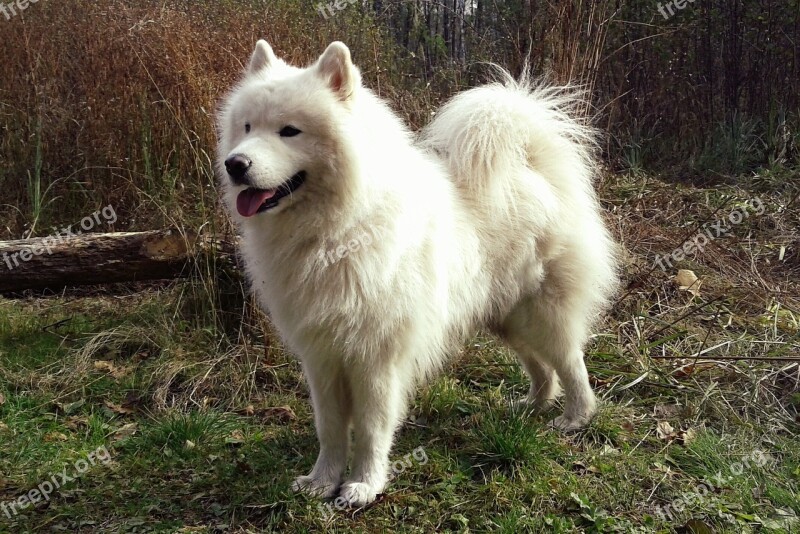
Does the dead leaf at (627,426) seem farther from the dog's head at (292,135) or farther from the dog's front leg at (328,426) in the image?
the dog's head at (292,135)

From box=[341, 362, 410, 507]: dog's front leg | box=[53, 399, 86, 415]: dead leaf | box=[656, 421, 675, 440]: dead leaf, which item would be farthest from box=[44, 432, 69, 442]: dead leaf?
box=[656, 421, 675, 440]: dead leaf

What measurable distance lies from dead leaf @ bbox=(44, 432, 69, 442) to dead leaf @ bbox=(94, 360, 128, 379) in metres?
0.53

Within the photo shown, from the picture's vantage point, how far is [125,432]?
3.47 meters

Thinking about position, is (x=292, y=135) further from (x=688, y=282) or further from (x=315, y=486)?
(x=688, y=282)

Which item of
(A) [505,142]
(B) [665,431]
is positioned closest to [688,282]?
(B) [665,431]

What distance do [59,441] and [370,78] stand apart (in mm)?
3883

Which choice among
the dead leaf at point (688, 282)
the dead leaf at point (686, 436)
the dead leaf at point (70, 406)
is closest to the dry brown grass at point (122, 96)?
the dead leaf at point (70, 406)

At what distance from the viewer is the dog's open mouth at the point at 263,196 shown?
2.54 meters

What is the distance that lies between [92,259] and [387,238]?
2481mm

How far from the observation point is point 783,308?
4.57 metres

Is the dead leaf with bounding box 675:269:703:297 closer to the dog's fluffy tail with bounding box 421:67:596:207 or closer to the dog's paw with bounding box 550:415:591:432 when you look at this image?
the dog's fluffy tail with bounding box 421:67:596:207

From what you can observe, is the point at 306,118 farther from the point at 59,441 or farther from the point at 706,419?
the point at 706,419

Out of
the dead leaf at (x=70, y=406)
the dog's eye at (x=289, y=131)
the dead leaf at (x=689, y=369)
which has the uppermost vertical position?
the dog's eye at (x=289, y=131)

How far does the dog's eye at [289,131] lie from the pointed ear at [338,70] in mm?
240
